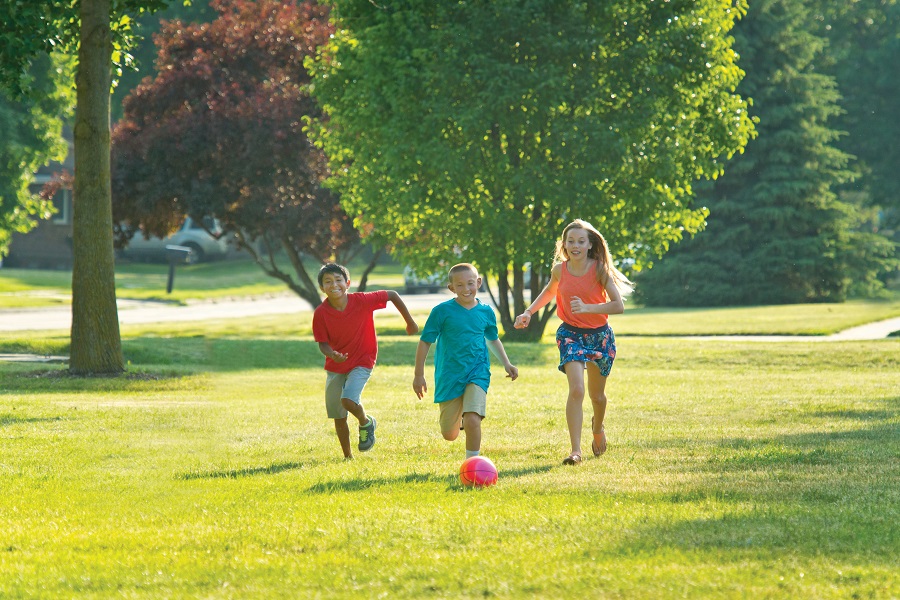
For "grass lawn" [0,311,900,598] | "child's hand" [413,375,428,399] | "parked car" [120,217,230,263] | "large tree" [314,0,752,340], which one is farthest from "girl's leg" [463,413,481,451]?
"parked car" [120,217,230,263]

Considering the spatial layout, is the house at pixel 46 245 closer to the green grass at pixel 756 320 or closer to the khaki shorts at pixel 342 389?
the green grass at pixel 756 320

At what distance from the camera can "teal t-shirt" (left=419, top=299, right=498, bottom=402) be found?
29.1ft

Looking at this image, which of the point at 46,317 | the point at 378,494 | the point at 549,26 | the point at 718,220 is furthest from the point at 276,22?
the point at 378,494

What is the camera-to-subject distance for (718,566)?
18.4ft

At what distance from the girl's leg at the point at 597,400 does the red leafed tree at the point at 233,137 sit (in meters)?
17.9

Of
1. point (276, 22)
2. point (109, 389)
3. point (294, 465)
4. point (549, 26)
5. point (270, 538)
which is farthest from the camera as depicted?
point (276, 22)

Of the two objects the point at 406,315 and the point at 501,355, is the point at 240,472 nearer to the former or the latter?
the point at 406,315

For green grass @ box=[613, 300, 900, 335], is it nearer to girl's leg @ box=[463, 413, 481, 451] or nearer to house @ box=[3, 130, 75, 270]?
girl's leg @ box=[463, 413, 481, 451]

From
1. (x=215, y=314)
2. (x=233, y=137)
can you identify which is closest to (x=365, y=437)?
(x=233, y=137)

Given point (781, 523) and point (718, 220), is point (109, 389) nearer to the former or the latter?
point (781, 523)

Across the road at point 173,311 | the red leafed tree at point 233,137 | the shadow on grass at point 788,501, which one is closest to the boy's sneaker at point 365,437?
the shadow on grass at point 788,501

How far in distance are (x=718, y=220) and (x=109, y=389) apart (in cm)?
3017

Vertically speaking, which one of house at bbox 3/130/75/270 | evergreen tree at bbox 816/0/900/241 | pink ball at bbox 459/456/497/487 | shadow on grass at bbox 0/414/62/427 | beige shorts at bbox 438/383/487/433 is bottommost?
shadow on grass at bbox 0/414/62/427

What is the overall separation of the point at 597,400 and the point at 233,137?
1844cm
